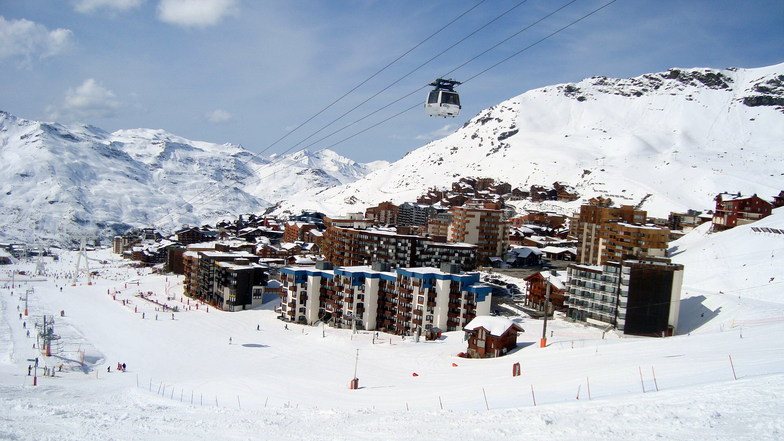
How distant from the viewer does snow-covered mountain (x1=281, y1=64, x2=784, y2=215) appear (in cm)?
11369

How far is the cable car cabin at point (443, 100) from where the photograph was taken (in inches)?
835

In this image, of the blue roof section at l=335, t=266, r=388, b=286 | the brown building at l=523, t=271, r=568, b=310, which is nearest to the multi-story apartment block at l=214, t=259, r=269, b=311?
the blue roof section at l=335, t=266, r=388, b=286

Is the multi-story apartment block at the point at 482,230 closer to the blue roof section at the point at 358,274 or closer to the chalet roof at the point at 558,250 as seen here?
the chalet roof at the point at 558,250

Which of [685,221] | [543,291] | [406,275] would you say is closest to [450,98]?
[406,275]

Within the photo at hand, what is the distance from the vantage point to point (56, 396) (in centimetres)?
1970

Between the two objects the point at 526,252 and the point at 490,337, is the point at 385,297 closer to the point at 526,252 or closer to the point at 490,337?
the point at 490,337

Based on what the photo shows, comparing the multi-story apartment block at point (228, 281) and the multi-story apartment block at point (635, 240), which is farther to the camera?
the multi-story apartment block at point (635, 240)

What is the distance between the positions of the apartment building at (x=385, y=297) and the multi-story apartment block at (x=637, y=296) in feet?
24.7

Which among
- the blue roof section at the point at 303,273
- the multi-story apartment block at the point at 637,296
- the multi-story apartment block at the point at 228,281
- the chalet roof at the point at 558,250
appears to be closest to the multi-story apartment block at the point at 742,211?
the chalet roof at the point at 558,250

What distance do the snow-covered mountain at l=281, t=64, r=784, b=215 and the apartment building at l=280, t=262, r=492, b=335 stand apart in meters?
72.8

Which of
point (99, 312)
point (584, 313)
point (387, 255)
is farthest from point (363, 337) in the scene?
point (99, 312)

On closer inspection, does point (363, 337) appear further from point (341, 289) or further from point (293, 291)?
point (293, 291)

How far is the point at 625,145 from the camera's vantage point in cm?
14150

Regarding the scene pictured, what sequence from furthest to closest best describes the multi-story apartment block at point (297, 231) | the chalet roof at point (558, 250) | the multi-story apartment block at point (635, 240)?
the multi-story apartment block at point (297, 231) < the chalet roof at point (558, 250) < the multi-story apartment block at point (635, 240)
